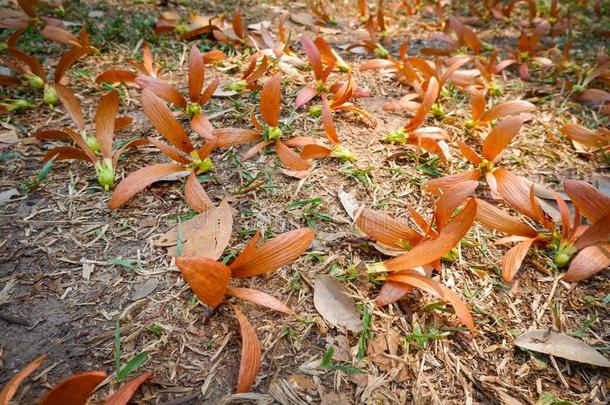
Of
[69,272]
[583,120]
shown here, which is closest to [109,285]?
[69,272]

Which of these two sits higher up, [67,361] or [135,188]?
[135,188]

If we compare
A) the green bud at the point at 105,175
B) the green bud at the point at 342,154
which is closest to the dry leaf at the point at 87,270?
the green bud at the point at 105,175

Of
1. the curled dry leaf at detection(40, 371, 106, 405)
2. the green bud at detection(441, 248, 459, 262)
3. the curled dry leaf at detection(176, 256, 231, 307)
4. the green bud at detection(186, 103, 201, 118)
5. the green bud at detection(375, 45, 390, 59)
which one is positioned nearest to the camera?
the curled dry leaf at detection(40, 371, 106, 405)

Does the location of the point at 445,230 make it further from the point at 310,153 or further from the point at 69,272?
the point at 69,272

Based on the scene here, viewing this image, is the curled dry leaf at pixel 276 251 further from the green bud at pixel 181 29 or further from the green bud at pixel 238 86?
the green bud at pixel 181 29

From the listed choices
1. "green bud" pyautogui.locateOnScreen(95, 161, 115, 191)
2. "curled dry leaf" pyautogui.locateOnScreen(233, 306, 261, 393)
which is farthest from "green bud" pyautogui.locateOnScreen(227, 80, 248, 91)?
"curled dry leaf" pyautogui.locateOnScreen(233, 306, 261, 393)

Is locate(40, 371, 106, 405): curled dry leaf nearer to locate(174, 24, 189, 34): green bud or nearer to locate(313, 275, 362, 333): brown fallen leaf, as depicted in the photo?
→ locate(313, 275, 362, 333): brown fallen leaf
